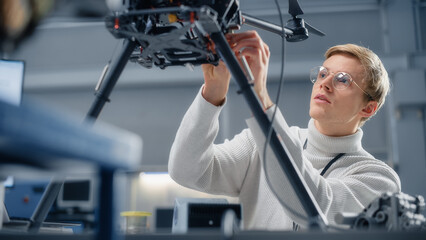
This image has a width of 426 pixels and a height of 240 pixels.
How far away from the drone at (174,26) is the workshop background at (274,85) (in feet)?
9.95

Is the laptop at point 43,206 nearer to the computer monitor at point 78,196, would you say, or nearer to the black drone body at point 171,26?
the black drone body at point 171,26

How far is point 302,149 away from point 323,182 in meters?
0.10

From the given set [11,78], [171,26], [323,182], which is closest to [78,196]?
[11,78]

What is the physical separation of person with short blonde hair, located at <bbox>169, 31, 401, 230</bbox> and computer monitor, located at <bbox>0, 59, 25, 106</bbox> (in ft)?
1.75

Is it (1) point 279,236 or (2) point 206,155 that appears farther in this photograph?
(2) point 206,155

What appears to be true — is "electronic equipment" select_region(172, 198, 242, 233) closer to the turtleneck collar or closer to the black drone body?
the black drone body

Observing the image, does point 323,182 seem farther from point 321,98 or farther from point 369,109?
point 369,109

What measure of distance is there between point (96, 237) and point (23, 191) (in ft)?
9.86

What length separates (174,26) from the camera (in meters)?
0.71

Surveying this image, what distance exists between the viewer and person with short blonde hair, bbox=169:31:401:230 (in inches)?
33.6

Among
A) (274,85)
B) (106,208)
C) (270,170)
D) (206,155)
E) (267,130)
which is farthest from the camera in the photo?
(274,85)

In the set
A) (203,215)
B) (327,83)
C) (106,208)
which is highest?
(327,83)

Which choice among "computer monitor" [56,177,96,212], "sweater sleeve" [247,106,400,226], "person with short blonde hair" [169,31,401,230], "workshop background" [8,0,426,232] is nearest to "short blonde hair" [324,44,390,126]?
"person with short blonde hair" [169,31,401,230]

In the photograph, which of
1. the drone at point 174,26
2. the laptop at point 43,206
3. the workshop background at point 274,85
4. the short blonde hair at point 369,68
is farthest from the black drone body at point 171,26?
the workshop background at point 274,85
